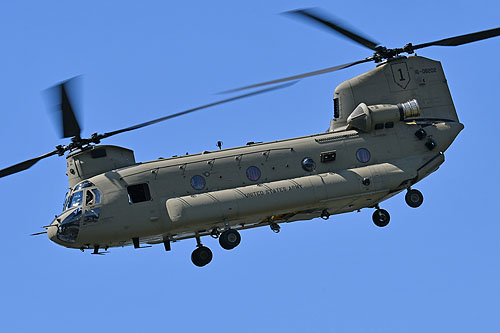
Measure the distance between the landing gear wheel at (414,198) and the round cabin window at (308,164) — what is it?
134 inches

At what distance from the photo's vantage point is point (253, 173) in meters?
29.2

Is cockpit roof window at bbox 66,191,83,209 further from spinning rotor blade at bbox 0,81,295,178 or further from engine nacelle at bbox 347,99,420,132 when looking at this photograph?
engine nacelle at bbox 347,99,420,132

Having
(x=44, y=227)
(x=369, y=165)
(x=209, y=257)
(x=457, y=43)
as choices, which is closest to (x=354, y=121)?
(x=369, y=165)

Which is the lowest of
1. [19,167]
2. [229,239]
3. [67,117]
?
[229,239]

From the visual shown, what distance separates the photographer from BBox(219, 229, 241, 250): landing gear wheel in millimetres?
28453

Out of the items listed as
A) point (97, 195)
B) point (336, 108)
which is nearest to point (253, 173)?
point (336, 108)

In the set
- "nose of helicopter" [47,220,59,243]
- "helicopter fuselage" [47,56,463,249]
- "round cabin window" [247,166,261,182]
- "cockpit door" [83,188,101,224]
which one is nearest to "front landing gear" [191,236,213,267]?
"helicopter fuselage" [47,56,463,249]

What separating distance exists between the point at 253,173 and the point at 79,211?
5614 mm

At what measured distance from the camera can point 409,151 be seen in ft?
100

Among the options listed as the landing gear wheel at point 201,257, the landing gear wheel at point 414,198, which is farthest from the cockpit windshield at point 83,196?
the landing gear wheel at point 414,198

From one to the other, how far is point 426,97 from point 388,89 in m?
1.36

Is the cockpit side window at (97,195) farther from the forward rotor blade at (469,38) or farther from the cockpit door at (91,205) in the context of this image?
the forward rotor blade at (469,38)

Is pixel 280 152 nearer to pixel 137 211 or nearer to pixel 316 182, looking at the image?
pixel 316 182

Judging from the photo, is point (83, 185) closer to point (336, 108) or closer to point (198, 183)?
point (198, 183)
